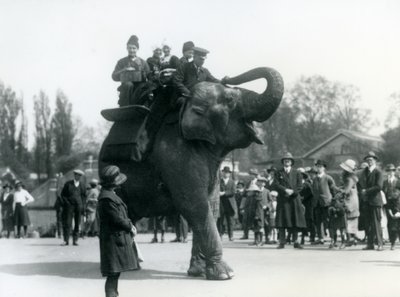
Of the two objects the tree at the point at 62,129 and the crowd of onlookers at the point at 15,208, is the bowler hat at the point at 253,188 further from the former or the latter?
the tree at the point at 62,129

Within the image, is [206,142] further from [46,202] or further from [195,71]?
[46,202]

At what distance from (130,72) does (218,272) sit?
3558 millimetres

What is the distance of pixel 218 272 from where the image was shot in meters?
7.75

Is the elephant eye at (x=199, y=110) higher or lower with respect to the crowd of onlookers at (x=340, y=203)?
higher

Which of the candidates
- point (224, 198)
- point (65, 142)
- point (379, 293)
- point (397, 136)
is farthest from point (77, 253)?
point (65, 142)

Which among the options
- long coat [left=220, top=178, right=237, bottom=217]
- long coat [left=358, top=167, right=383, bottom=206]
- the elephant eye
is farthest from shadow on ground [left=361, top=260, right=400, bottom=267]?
long coat [left=220, top=178, right=237, bottom=217]

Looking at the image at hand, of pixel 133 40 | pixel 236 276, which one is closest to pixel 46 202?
pixel 133 40

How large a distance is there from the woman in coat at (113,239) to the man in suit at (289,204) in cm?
678

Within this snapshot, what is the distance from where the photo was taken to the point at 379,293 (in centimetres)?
667

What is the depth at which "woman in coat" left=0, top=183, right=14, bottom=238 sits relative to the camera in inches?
860

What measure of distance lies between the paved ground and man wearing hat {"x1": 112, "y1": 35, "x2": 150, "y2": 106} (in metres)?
2.71

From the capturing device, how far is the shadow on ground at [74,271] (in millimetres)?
8367

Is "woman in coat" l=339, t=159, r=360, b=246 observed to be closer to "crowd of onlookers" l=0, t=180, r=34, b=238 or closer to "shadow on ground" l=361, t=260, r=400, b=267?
"shadow on ground" l=361, t=260, r=400, b=267

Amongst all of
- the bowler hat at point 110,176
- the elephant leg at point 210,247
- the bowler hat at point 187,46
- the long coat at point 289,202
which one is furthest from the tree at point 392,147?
the bowler hat at point 110,176
